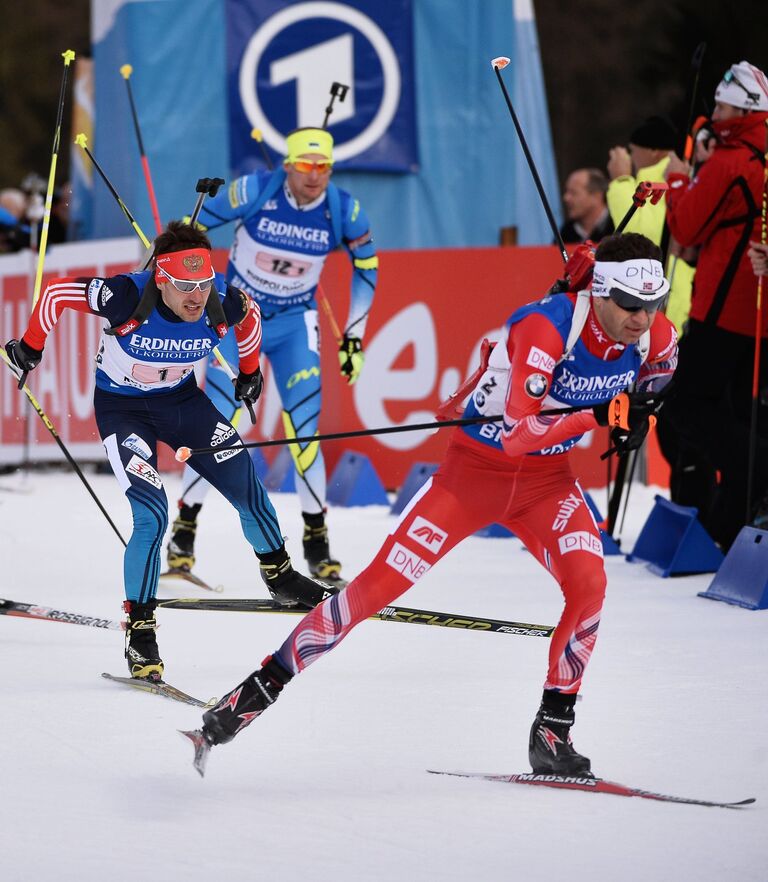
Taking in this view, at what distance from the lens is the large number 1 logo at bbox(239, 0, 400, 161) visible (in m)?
13.7

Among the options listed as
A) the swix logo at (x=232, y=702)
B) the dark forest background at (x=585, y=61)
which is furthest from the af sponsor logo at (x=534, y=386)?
the dark forest background at (x=585, y=61)

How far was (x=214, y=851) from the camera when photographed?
370 cm

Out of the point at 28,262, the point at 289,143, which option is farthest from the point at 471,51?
the point at 289,143

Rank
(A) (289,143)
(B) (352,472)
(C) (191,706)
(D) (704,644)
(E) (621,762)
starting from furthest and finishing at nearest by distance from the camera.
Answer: (B) (352,472) → (A) (289,143) → (D) (704,644) → (C) (191,706) → (E) (621,762)

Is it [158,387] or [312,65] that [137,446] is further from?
[312,65]

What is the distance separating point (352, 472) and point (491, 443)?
20.8 ft

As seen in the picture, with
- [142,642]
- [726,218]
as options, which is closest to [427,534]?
[142,642]

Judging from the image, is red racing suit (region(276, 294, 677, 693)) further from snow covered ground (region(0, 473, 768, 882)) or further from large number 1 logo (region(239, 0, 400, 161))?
large number 1 logo (region(239, 0, 400, 161))

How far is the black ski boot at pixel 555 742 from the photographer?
4.33m

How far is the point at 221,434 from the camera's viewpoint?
609cm

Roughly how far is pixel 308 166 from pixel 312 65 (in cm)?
627

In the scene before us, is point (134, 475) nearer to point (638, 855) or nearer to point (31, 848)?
point (31, 848)

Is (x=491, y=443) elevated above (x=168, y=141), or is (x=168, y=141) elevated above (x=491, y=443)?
(x=168, y=141)

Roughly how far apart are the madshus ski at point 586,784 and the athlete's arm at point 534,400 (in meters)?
0.90
